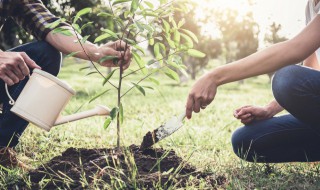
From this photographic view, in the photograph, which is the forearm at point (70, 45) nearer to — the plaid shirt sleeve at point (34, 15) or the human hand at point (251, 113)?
the plaid shirt sleeve at point (34, 15)

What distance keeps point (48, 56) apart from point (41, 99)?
2.32ft

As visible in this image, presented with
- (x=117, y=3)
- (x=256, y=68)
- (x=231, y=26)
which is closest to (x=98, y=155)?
(x=117, y=3)

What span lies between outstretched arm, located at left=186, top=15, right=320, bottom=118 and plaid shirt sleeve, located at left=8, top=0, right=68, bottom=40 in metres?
1.24

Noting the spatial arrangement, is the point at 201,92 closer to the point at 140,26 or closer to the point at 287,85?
the point at 140,26

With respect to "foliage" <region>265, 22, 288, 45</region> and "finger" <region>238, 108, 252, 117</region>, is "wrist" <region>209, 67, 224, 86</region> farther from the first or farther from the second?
"foliage" <region>265, 22, 288, 45</region>

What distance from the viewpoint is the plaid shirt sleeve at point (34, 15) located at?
2.73 m

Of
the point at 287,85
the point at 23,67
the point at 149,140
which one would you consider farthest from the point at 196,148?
the point at 23,67

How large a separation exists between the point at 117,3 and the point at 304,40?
1020mm

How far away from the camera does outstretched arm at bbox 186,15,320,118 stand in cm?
203

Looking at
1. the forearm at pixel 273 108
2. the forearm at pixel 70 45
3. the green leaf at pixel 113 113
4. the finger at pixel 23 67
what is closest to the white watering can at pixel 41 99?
the finger at pixel 23 67

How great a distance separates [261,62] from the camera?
2082 millimetres

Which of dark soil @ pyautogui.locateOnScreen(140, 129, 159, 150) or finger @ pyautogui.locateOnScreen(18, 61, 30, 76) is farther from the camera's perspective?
dark soil @ pyautogui.locateOnScreen(140, 129, 159, 150)

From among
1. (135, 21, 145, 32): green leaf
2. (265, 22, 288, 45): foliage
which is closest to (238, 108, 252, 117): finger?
(135, 21, 145, 32): green leaf

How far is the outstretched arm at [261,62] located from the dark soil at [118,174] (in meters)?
0.36
